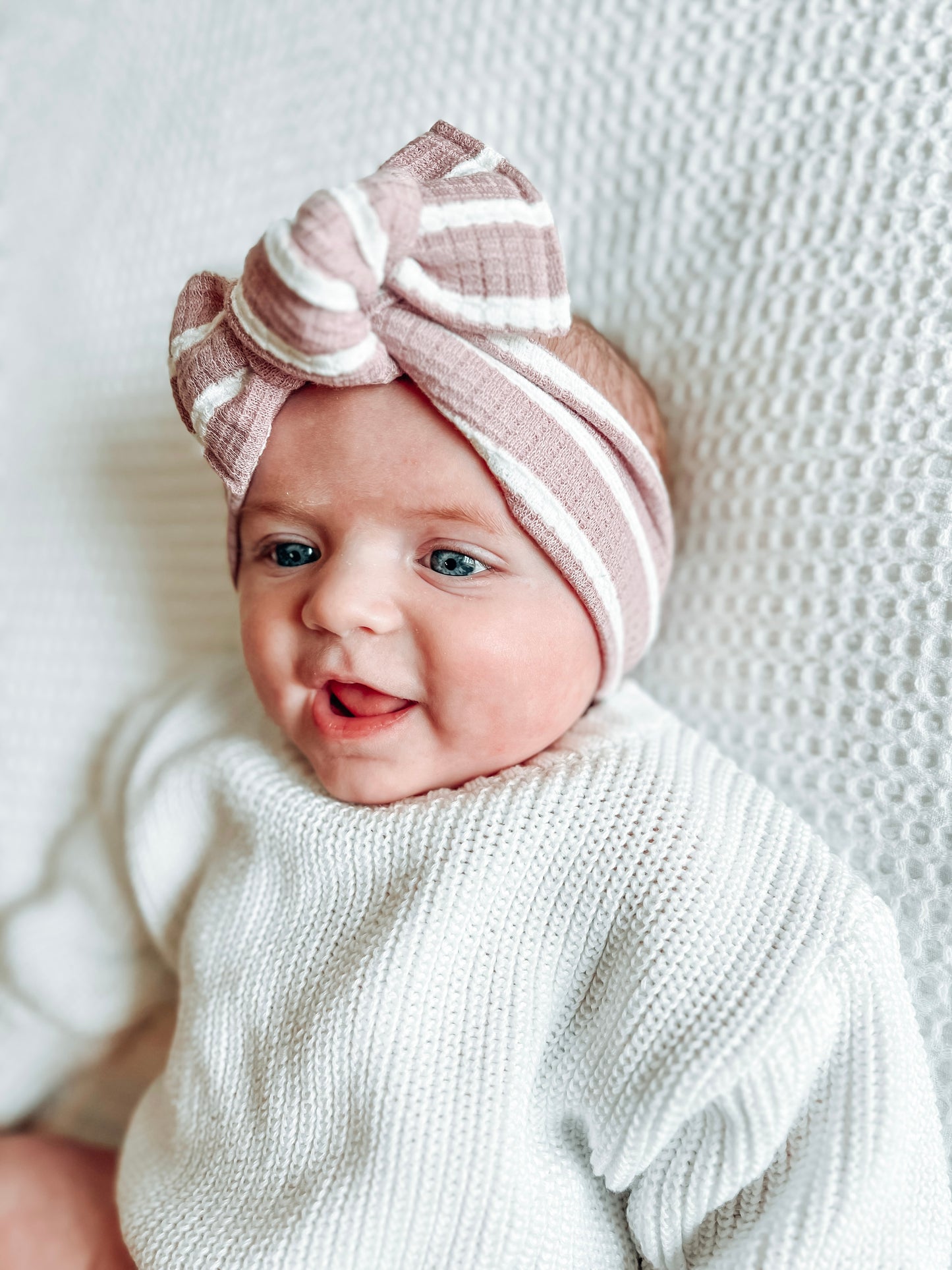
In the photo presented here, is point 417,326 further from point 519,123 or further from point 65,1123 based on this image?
point 65,1123

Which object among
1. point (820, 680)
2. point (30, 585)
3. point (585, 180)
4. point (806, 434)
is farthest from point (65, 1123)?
point (585, 180)

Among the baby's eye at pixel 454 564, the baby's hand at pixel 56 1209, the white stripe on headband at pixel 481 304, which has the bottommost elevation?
the baby's hand at pixel 56 1209

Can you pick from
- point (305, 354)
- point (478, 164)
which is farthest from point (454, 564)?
point (478, 164)

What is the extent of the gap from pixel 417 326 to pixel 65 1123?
108 cm

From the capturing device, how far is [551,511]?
2.88 ft

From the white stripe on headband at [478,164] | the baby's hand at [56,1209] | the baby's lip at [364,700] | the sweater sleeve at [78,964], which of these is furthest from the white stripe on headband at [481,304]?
the baby's hand at [56,1209]

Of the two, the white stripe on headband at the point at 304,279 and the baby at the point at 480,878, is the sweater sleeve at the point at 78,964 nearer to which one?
the baby at the point at 480,878

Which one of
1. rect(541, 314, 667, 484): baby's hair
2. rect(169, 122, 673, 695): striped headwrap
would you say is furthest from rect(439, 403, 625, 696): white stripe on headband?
rect(541, 314, 667, 484): baby's hair

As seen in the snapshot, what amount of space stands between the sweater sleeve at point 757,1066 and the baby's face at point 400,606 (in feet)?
0.60

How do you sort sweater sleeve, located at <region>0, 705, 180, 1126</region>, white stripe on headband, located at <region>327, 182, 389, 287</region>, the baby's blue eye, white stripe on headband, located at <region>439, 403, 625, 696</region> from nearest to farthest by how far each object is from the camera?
white stripe on headband, located at <region>327, 182, 389, 287</region>, white stripe on headband, located at <region>439, 403, 625, 696</region>, the baby's blue eye, sweater sleeve, located at <region>0, 705, 180, 1126</region>

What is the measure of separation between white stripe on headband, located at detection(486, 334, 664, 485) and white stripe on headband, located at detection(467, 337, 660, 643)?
0.04 ft

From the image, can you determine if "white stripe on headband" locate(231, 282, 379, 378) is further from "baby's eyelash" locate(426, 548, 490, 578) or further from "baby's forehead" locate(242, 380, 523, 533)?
"baby's eyelash" locate(426, 548, 490, 578)

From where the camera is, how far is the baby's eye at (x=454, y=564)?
2.89ft

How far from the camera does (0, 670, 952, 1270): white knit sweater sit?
0.78 m
